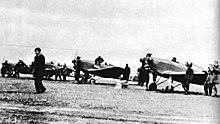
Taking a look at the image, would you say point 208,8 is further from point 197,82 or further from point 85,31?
point 197,82

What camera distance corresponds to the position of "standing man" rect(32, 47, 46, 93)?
4.63 meters

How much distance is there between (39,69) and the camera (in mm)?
4789

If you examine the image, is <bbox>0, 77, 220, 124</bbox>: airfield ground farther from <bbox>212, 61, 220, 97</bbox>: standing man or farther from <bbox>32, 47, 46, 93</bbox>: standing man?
<bbox>212, 61, 220, 97</bbox>: standing man

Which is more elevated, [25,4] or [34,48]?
[25,4]

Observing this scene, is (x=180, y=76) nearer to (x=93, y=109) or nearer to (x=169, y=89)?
(x=169, y=89)

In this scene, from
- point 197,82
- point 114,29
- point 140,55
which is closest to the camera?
point 114,29

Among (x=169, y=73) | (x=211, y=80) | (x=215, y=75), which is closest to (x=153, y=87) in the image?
(x=169, y=73)

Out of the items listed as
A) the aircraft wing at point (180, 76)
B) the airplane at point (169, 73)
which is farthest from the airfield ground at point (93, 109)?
the airplane at point (169, 73)

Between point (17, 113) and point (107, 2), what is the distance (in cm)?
187

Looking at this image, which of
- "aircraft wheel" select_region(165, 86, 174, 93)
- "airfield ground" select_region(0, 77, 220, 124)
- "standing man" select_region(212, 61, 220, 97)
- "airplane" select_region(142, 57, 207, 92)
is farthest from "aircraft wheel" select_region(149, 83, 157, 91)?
"airfield ground" select_region(0, 77, 220, 124)

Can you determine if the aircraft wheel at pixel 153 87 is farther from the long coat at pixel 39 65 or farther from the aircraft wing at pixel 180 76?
the long coat at pixel 39 65

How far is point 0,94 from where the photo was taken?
4562 millimetres

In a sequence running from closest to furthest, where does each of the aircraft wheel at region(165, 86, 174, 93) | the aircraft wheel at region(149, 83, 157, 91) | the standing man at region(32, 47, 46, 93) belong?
1. the standing man at region(32, 47, 46, 93)
2. the aircraft wheel at region(165, 86, 174, 93)
3. the aircraft wheel at region(149, 83, 157, 91)

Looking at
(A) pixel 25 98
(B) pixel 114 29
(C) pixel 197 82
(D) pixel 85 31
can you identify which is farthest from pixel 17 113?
(C) pixel 197 82
